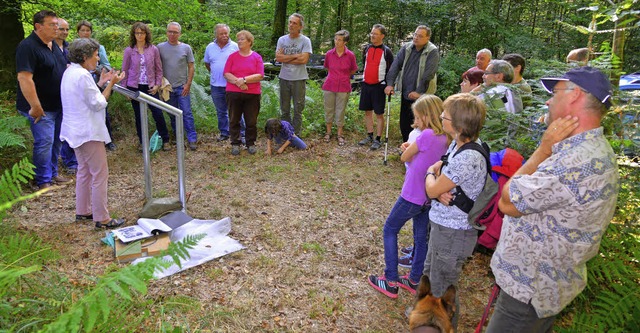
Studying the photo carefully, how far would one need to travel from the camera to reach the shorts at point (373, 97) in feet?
25.5

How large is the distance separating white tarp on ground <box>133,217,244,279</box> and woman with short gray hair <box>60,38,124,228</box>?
33.9 inches

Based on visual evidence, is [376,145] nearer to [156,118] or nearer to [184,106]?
[184,106]

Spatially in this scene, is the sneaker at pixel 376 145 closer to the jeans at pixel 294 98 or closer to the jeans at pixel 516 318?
the jeans at pixel 294 98

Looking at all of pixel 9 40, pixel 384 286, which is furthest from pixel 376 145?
pixel 9 40

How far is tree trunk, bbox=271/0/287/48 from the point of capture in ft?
47.9

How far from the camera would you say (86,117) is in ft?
13.5

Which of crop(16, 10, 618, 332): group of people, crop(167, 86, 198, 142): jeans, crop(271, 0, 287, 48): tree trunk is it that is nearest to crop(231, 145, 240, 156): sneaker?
crop(16, 10, 618, 332): group of people

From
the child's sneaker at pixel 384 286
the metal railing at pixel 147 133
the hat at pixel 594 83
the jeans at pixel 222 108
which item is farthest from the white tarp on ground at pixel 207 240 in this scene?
Result: the jeans at pixel 222 108

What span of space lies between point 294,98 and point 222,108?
131 cm

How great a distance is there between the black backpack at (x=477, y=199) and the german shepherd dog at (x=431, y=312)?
24.5 inches

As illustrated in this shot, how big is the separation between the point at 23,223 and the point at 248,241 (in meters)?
2.30

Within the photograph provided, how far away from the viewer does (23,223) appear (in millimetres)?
4430

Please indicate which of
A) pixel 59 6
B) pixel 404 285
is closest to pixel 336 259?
pixel 404 285

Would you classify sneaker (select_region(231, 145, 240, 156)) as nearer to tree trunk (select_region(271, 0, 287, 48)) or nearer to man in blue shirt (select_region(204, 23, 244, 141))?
man in blue shirt (select_region(204, 23, 244, 141))
